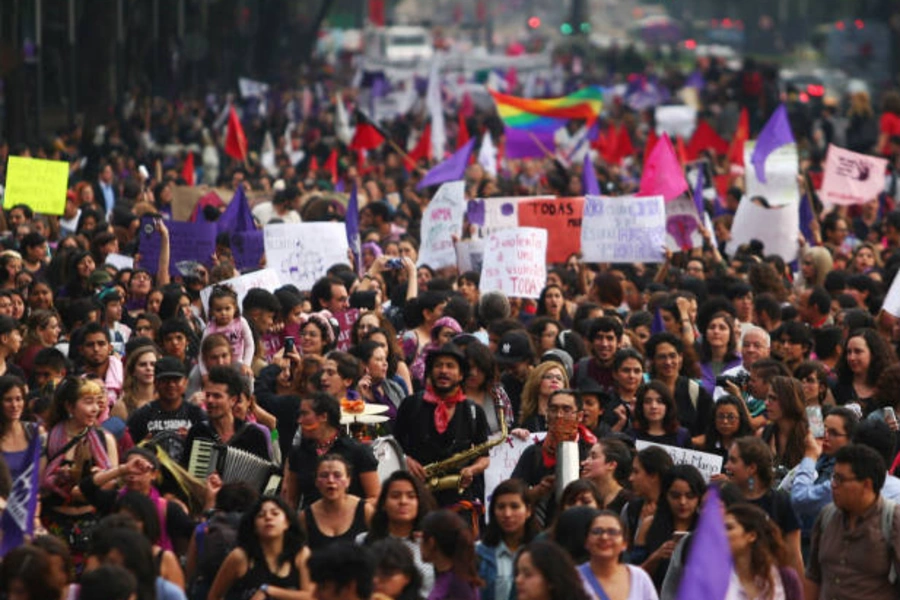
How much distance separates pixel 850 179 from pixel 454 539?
514 inches

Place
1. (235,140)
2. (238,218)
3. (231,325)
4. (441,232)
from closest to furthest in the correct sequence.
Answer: (231,325) < (238,218) < (441,232) < (235,140)

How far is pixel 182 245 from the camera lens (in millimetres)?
16531

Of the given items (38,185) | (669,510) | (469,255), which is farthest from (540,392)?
(38,185)

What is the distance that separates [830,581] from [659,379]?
115 inches

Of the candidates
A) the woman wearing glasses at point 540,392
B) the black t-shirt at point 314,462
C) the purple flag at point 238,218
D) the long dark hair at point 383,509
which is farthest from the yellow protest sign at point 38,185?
the long dark hair at point 383,509

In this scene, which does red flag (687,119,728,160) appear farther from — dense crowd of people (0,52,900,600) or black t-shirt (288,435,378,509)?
black t-shirt (288,435,378,509)

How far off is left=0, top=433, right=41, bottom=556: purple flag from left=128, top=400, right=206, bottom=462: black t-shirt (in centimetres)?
201

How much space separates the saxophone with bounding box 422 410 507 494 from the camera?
35.1ft

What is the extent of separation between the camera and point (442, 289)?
48.9 ft

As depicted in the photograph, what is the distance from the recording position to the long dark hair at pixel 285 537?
28.8 ft

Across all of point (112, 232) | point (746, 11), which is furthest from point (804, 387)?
point (746, 11)

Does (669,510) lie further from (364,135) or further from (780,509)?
(364,135)

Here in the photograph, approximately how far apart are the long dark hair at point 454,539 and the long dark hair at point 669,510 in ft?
3.05

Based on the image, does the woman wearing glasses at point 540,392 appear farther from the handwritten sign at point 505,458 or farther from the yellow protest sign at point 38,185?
the yellow protest sign at point 38,185
